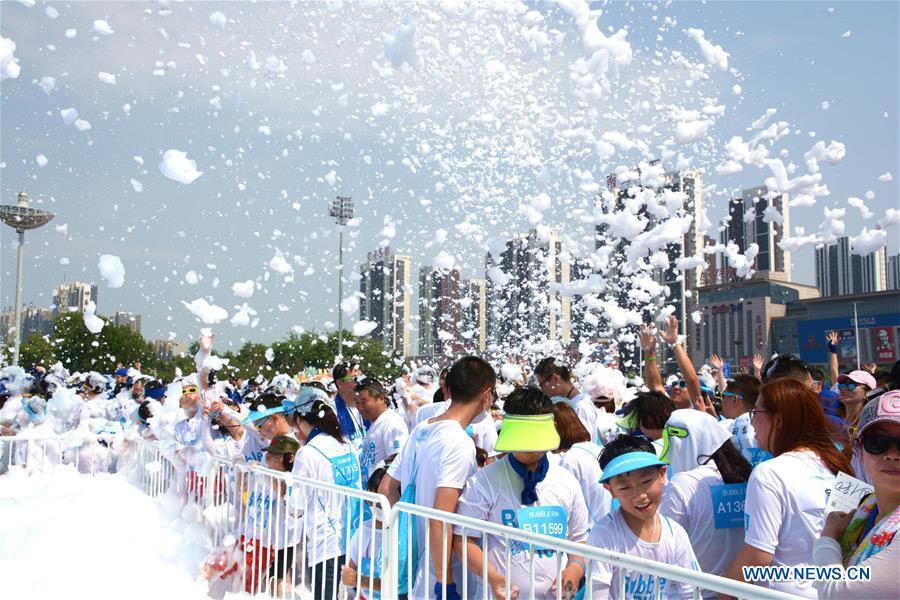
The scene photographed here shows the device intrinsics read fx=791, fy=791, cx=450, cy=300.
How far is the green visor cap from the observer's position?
A: 11.1 ft

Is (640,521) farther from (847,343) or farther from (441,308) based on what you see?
(847,343)

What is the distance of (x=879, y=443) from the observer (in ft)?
7.85

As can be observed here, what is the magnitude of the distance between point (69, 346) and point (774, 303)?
7288 centimetres

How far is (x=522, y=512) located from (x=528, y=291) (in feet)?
71.9

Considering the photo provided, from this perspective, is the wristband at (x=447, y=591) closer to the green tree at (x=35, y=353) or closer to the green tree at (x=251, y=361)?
the green tree at (x=251, y=361)

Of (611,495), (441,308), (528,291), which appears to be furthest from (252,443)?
(441,308)

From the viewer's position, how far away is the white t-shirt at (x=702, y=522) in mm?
3666

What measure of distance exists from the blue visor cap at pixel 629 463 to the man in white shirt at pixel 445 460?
0.71 m

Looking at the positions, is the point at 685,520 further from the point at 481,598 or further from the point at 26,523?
the point at 26,523

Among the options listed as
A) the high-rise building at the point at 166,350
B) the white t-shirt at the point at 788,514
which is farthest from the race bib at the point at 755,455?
the high-rise building at the point at 166,350

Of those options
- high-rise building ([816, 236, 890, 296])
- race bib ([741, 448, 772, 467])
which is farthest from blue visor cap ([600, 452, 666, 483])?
high-rise building ([816, 236, 890, 296])

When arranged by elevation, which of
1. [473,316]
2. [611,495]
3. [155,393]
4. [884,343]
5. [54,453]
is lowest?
[54,453]

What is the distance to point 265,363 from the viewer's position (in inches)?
2653

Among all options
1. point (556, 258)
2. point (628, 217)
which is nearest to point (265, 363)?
point (556, 258)
